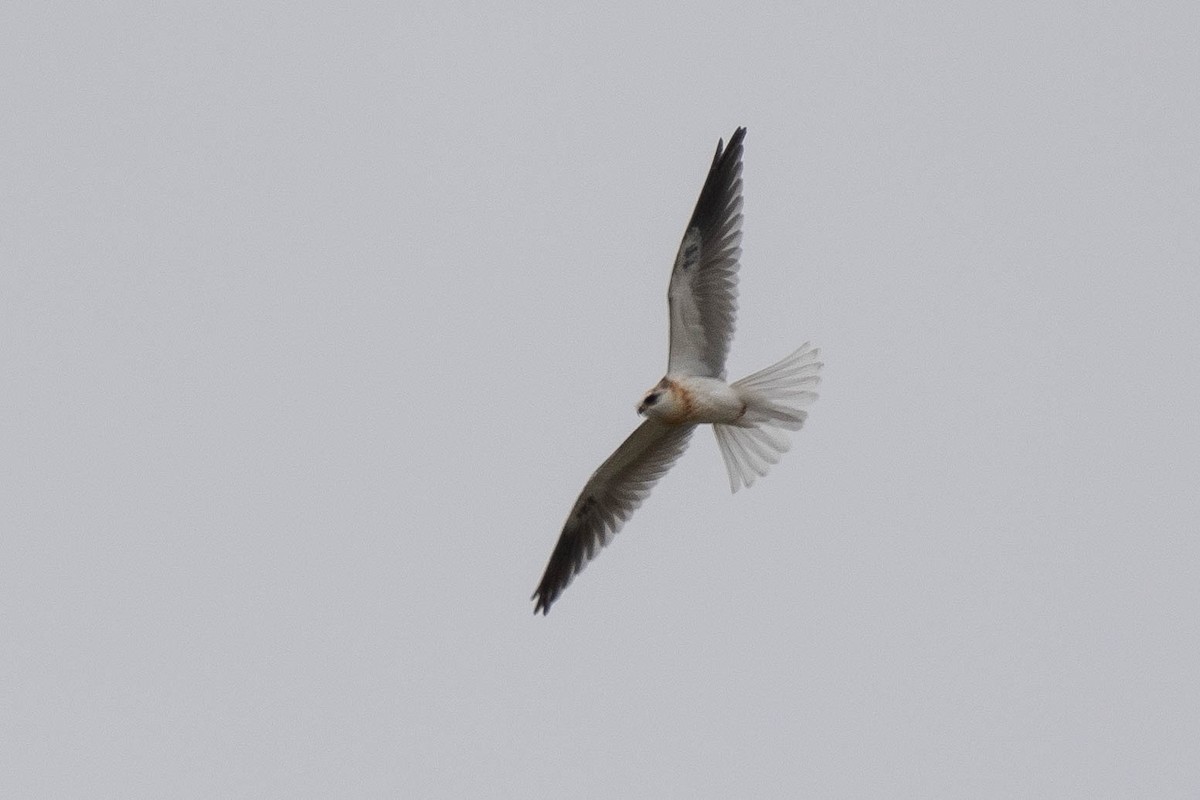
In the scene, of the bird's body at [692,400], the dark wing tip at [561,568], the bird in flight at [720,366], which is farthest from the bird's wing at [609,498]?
the bird's body at [692,400]

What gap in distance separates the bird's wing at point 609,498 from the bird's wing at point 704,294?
56 cm

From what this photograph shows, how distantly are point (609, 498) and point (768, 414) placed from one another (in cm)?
141

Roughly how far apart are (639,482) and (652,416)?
3.25ft

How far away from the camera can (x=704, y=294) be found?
9.24 meters

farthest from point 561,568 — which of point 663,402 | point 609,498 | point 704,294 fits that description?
point 704,294

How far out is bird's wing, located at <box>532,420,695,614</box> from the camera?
9.90 meters

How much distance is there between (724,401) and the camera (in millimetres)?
9109

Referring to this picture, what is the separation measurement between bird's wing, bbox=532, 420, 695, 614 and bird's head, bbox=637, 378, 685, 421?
0.49 m

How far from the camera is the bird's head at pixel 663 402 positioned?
9.10 meters

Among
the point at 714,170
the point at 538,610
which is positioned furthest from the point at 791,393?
the point at 538,610

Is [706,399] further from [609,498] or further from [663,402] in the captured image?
[609,498]

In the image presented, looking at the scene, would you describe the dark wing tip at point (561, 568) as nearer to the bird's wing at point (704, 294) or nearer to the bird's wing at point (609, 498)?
the bird's wing at point (609, 498)

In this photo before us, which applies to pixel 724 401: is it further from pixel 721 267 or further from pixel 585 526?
pixel 585 526

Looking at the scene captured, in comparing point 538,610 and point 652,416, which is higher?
point 652,416
